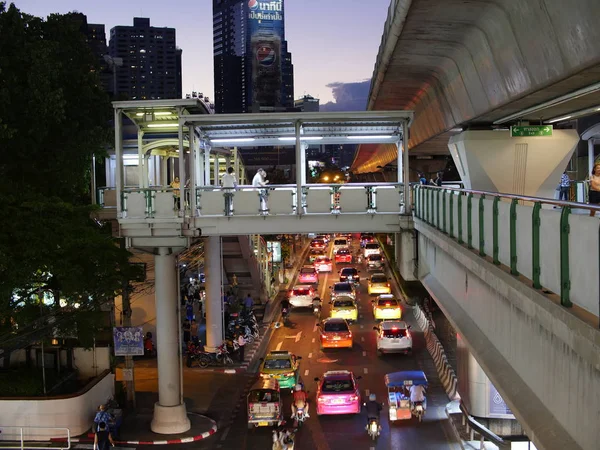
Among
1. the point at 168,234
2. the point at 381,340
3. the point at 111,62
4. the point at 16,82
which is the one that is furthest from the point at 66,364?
the point at 111,62

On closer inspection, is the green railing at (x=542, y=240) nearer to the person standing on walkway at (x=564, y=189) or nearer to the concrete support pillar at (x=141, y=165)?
the person standing on walkway at (x=564, y=189)

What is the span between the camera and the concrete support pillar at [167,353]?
1997 cm

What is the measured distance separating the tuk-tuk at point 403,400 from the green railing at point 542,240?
9438 mm

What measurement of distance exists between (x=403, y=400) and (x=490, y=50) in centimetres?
1098

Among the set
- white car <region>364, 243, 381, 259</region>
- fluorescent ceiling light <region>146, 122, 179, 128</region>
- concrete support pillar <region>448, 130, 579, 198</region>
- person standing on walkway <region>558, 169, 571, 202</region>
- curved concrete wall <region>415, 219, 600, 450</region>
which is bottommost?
white car <region>364, 243, 381, 259</region>

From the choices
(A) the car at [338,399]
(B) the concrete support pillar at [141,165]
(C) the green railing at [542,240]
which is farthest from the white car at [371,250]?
(C) the green railing at [542,240]

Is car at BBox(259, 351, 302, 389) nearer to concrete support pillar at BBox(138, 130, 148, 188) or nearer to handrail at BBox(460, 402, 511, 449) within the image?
handrail at BBox(460, 402, 511, 449)

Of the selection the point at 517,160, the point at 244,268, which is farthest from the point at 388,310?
the point at 517,160

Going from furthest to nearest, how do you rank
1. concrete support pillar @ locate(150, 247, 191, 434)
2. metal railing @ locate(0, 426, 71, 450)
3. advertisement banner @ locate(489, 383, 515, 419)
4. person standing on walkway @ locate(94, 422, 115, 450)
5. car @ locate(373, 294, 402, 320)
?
1. car @ locate(373, 294, 402, 320)
2. concrete support pillar @ locate(150, 247, 191, 434)
3. metal railing @ locate(0, 426, 71, 450)
4. advertisement banner @ locate(489, 383, 515, 419)
5. person standing on walkway @ locate(94, 422, 115, 450)

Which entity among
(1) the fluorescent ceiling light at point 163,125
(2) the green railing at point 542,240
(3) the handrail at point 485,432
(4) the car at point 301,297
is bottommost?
(3) the handrail at point 485,432

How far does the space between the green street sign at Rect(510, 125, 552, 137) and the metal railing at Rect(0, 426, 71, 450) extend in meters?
13.7

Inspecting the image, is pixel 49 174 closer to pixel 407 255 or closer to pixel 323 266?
pixel 407 255

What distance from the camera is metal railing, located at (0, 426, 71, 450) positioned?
19234 millimetres

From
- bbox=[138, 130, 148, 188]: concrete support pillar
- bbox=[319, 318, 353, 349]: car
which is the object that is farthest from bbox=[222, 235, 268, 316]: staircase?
bbox=[138, 130, 148, 188]: concrete support pillar
